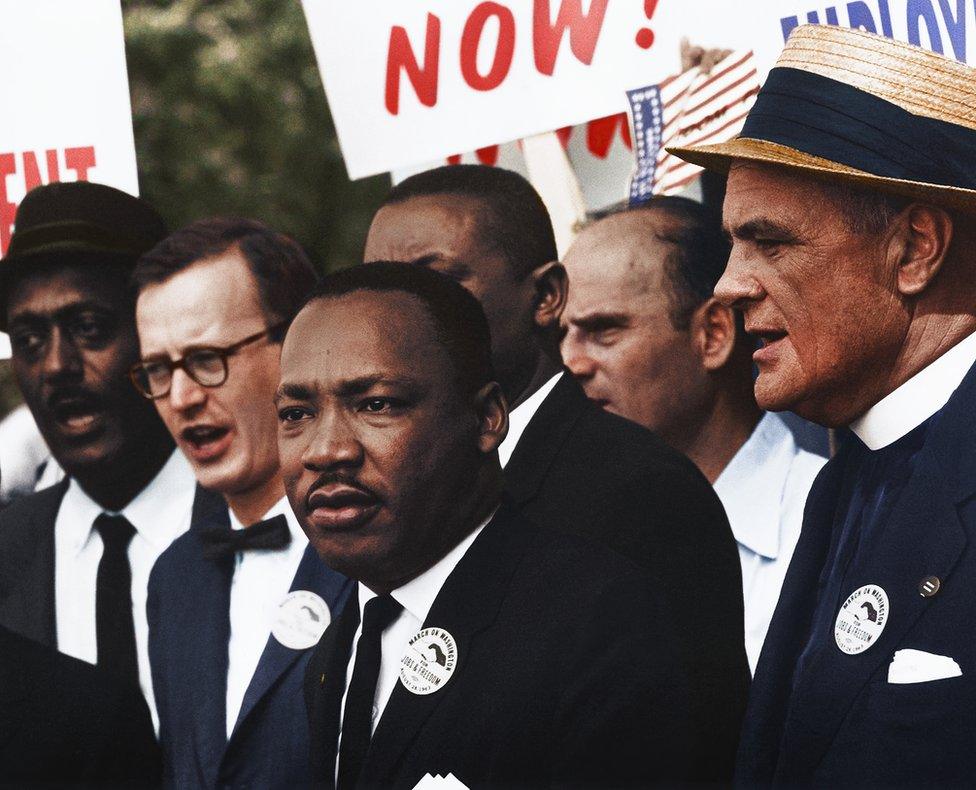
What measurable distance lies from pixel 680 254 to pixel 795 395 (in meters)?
0.83

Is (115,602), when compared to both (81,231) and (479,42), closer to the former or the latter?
(81,231)

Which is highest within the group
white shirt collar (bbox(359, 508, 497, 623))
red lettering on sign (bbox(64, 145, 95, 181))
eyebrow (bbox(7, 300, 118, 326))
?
red lettering on sign (bbox(64, 145, 95, 181))

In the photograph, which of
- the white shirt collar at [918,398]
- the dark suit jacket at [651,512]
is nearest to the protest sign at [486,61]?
the dark suit jacket at [651,512]

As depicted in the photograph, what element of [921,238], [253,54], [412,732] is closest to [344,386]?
[412,732]

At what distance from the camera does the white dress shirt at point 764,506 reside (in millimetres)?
3574

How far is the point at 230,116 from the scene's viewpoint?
363 inches

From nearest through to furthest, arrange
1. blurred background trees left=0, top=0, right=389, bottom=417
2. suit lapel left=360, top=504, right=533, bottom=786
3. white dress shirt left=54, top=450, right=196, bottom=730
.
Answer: suit lapel left=360, top=504, right=533, bottom=786
white dress shirt left=54, top=450, right=196, bottom=730
blurred background trees left=0, top=0, right=389, bottom=417

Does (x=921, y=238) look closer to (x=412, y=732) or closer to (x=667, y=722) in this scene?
(x=667, y=722)

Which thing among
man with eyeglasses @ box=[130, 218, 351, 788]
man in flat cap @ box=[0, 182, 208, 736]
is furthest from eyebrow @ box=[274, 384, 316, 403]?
man in flat cap @ box=[0, 182, 208, 736]

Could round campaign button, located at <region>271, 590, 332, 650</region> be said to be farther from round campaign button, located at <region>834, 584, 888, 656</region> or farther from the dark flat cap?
round campaign button, located at <region>834, 584, 888, 656</region>

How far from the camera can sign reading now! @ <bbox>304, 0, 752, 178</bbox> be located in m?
3.95

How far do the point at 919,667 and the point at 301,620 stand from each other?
167 centimetres

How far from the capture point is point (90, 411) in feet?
14.6

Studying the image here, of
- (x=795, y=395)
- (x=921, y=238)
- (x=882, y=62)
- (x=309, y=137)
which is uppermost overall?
(x=309, y=137)
